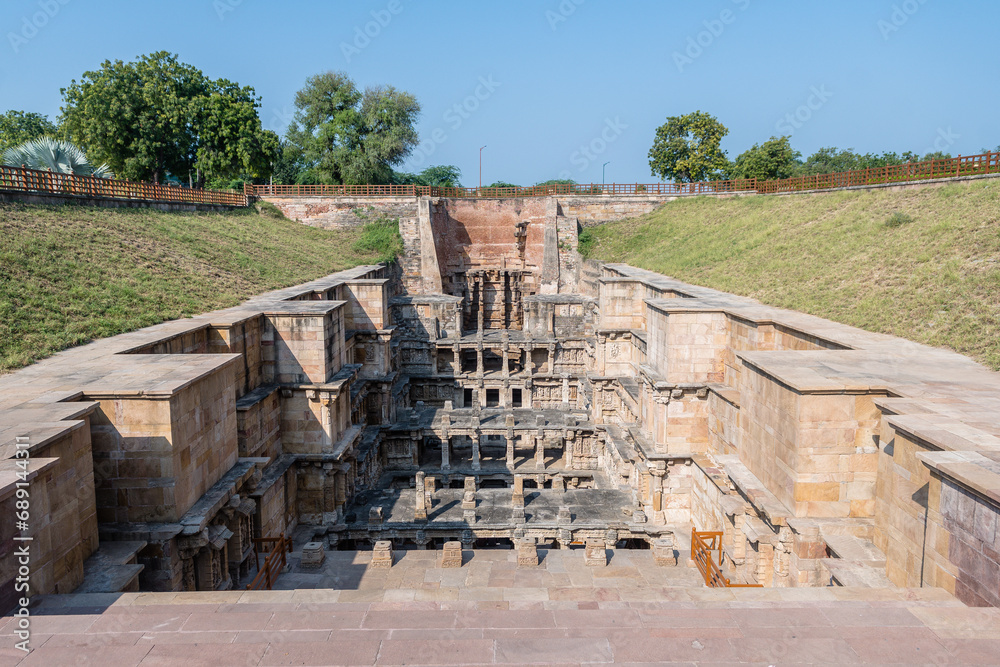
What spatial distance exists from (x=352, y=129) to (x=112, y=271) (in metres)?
30.6

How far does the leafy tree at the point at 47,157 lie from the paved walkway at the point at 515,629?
23991 mm

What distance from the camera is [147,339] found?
40.8ft

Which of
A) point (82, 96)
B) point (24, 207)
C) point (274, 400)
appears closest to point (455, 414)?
point (274, 400)

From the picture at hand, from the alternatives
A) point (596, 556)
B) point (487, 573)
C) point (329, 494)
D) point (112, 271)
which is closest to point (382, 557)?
point (487, 573)

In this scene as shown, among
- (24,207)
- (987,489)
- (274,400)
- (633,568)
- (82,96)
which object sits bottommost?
(633,568)

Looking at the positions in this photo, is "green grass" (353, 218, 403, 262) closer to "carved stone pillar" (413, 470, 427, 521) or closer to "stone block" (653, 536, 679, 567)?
"carved stone pillar" (413, 470, 427, 521)

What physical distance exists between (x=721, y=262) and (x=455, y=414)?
13.2 meters

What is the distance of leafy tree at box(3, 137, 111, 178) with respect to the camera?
946 inches

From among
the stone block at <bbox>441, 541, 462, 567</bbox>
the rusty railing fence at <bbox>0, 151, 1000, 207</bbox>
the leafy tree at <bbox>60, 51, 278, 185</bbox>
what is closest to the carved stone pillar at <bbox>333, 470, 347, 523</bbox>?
the stone block at <bbox>441, 541, 462, 567</bbox>

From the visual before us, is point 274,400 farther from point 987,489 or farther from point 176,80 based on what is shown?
point 176,80

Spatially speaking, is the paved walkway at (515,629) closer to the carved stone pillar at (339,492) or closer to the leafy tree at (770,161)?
the carved stone pillar at (339,492)

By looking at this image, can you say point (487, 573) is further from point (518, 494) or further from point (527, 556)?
point (518, 494)

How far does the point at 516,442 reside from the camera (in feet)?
89.9

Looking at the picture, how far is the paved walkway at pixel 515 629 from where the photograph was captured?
5.18 m
